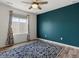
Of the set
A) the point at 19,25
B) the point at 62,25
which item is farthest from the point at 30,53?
the point at 19,25

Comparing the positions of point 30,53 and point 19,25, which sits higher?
point 19,25

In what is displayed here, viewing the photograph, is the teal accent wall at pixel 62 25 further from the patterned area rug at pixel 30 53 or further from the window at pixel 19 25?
the window at pixel 19 25

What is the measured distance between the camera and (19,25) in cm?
574

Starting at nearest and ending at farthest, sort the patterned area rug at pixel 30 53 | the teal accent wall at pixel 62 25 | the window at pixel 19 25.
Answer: the patterned area rug at pixel 30 53, the teal accent wall at pixel 62 25, the window at pixel 19 25

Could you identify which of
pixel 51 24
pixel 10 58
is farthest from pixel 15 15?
pixel 10 58

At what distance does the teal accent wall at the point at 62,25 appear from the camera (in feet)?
13.7

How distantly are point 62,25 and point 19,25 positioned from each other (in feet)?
9.94

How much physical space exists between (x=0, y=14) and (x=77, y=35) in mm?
4327

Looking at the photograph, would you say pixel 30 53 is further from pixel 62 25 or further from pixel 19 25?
pixel 19 25

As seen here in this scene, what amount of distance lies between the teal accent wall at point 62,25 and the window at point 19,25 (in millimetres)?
1371

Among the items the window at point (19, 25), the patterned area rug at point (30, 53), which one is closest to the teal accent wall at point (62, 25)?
the patterned area rug at point (30, 53)

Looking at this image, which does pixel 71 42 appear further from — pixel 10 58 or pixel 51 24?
pixel 10 58

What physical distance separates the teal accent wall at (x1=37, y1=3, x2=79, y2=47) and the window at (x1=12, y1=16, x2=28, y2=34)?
137cm

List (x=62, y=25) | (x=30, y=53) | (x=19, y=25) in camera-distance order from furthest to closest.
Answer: (x=19, y=25) < (x=62, y=25) < (x=30, y=53)
